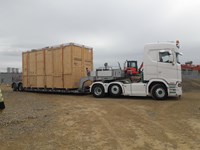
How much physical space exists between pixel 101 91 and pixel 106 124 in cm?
893

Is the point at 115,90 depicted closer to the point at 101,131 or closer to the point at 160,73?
the point at 160,73

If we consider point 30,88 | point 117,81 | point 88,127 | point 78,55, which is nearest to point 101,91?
point 117,81

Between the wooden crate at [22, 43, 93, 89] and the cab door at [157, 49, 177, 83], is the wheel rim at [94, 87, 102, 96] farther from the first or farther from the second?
the cab door at [157, 49, 177, 83]

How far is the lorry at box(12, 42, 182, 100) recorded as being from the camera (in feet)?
48.4

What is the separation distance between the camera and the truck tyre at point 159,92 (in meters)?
14.9

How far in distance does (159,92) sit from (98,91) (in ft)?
13.8

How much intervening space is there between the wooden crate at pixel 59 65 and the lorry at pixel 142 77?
0.25 ft

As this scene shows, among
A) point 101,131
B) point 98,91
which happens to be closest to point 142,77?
point 98,91

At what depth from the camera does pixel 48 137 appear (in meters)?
6.66

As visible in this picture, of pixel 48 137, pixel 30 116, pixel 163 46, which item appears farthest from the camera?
pixel 163 46

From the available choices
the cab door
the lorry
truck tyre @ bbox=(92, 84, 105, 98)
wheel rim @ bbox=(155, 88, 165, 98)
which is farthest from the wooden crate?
the cab door

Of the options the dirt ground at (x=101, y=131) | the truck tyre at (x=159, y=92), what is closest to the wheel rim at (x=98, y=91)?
the truck tyre at (x=159, y=92)

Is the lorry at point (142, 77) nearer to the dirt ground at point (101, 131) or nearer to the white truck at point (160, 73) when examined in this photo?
the white truck at point (160, 73)

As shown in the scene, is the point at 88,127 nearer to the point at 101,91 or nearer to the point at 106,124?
the point at 106,124
